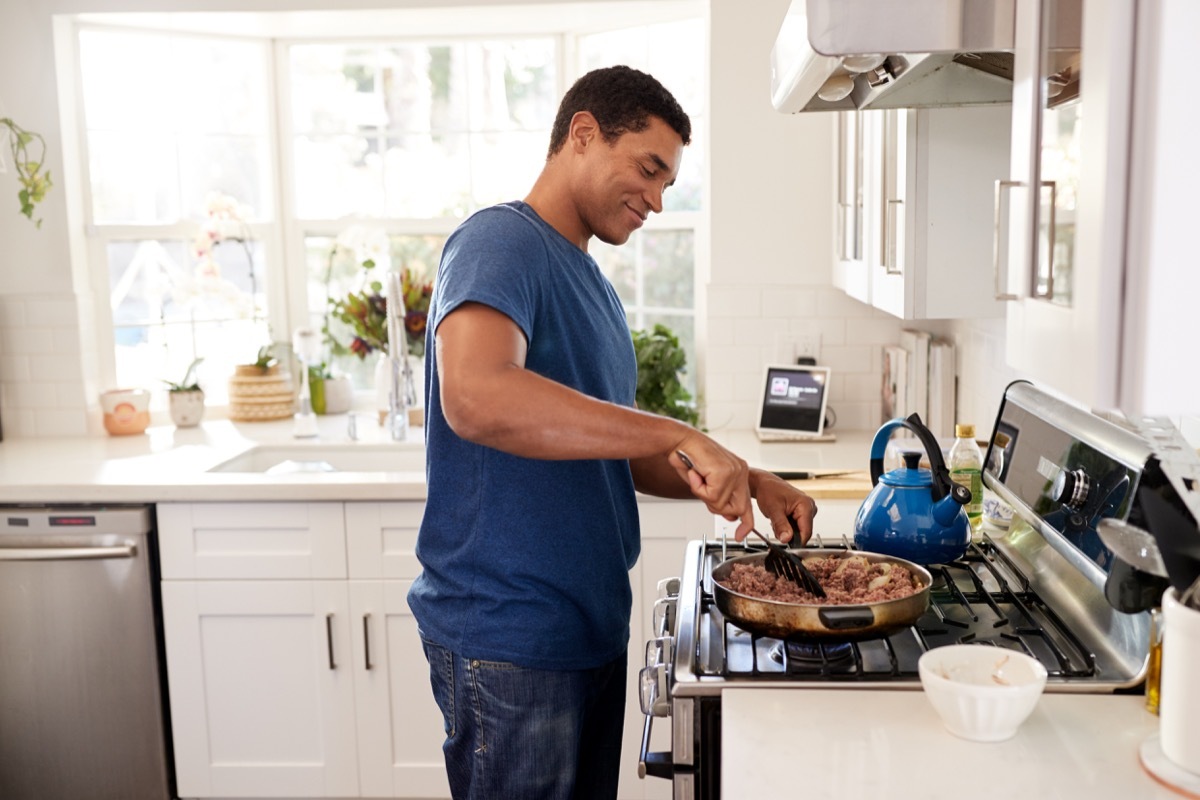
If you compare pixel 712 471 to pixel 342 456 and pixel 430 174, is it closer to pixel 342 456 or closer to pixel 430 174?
pixel 342 456

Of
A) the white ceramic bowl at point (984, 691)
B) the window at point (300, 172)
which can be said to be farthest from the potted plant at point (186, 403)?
the white ceramic bowl at point (984, 691)

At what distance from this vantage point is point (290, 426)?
3.78 meters

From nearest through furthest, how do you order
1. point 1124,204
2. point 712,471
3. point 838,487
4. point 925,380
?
point 1124,204, point 712,471, point 838,487, point 925,380

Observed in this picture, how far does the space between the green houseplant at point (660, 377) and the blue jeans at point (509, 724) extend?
1.73m

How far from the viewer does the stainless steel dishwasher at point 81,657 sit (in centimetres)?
300

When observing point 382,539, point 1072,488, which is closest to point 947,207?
point 1072,488

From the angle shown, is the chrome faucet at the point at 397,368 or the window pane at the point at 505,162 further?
the window pane at the point at 505,162

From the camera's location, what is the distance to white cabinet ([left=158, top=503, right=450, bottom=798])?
2.99m

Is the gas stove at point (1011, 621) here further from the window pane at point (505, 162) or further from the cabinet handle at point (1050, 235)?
the window pane at point (505, 162)

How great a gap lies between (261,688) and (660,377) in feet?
4.60

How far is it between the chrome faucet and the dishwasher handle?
2.71 ft

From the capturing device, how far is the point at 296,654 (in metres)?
3.04

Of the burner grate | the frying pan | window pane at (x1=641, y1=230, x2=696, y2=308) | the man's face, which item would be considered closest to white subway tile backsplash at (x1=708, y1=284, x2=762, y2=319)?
window pane at (x1=641, y1=230, x2=696, y2=308)

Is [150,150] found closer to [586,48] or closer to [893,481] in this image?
[586,48]
